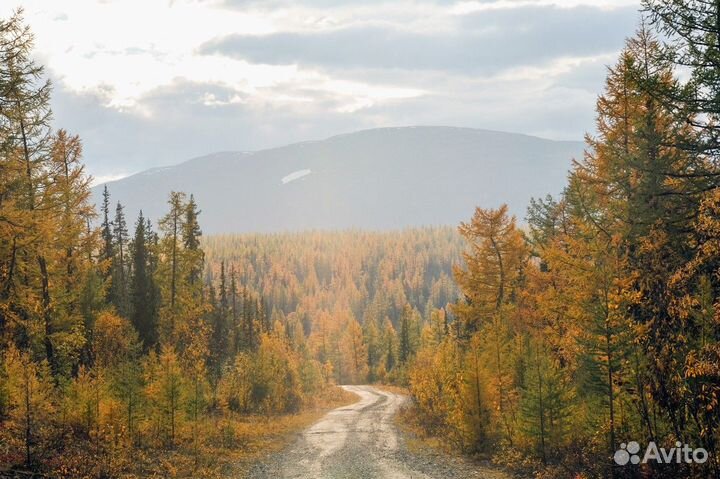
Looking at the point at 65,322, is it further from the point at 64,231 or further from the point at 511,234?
the point at 511,234

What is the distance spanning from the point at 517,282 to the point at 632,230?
670 inches

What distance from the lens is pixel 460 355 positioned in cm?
3016

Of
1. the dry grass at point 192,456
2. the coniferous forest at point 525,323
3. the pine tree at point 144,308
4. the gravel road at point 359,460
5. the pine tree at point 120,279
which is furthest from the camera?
the pine tree at point 120,279

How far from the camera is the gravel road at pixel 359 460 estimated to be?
21078 millimetres

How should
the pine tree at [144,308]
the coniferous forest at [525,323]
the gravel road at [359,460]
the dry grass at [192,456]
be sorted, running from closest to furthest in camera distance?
the coniferous forest at [525,323]
the dry grass at [192,456]
the gravel road at [359,460]
the pine tree at [144,308]

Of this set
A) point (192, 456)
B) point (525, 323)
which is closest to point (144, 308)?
point (192, 456)

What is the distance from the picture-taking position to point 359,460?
2434cm

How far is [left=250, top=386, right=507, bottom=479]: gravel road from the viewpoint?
2108 cm

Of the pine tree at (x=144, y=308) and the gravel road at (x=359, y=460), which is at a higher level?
the pine tree at (x=144, y=308)

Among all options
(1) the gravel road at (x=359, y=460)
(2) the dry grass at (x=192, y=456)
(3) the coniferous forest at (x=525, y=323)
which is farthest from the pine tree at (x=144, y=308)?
(1) the gravel road at (x=359, y=460)

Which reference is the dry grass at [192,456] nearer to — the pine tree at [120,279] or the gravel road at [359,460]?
the gravel road at [359,460]

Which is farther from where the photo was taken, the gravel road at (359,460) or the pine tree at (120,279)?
the pine tree at (120,279)

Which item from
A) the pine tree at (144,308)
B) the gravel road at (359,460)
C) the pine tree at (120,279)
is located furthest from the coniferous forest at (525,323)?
the pine tree at (120,279)

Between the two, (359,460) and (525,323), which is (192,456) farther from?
(525,323)
